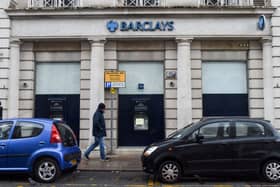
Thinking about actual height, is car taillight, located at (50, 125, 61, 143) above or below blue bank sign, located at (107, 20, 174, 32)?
below

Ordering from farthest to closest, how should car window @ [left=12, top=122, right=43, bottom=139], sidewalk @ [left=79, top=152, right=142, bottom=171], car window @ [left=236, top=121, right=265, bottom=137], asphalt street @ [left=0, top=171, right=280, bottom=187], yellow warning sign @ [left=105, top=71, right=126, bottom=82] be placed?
yellow warning sign @ [left=105, top=71, right=126, bottom=82] → sidewalk @ [left=79, top=152, right=142, bottom=171] → car window @ [left=236, top=121, right=265, bottom=137] → car window @ [left=12, top=122, right=43, bottom=139] → asphalt street @ [left=0, top=171, right=280, bottom=187]

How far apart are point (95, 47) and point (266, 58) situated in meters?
6.75

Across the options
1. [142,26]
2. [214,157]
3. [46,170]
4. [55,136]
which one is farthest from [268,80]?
[46,170]

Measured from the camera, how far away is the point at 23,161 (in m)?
7.95

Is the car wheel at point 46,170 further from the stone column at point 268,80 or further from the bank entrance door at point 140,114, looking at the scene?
the stone column at point 268,80

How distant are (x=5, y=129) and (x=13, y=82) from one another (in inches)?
203

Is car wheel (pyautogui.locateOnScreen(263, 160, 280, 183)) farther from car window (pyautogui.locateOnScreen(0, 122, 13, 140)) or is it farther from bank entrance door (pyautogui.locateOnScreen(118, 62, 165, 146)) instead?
car window (pyautogui.locateOnScreen(0, 122, 13, 140))

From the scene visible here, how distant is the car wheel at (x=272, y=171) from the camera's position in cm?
795

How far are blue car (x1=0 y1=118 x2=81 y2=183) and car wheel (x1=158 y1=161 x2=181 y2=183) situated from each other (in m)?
2.35

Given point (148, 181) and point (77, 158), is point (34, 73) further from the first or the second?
point (148, 181)

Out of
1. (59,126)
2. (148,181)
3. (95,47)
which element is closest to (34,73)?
(95,47)

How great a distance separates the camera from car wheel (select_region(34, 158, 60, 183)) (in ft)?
26.1

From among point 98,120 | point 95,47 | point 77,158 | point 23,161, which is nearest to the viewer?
point 23,161

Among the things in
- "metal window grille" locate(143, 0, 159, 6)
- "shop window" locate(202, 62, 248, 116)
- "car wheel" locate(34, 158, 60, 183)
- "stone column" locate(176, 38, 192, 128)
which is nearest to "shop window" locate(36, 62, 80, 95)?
"metal window grille" locate(143, 0, 159, 6)
